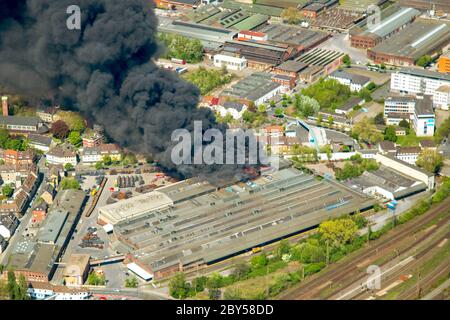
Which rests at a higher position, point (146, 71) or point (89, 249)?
point (146, 71)

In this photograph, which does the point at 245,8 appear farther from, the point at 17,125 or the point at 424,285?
the point at 424,285

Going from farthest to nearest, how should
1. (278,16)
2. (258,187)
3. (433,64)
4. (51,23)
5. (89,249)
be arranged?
(278,16) < (433,64) < (51,23) < (258,187) < (89,249)

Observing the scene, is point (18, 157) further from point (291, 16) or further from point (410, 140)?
point (291, 16)

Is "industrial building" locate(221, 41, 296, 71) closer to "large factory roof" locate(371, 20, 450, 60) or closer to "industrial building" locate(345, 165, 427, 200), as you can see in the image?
"large factory roof" locate(371, 20, 450, 60)

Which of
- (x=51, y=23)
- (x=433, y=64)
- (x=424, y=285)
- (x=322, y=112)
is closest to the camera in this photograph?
(x=424, y=285)

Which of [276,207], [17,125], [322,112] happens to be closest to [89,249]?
[276,207]

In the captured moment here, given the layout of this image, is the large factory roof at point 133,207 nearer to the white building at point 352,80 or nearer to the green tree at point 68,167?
the green tree at point 68,167

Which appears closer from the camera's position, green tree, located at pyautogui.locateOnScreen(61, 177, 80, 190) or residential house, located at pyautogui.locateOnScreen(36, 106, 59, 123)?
green tree, located at pyautogui.locateOnScreen(61, 177, 80, 190)

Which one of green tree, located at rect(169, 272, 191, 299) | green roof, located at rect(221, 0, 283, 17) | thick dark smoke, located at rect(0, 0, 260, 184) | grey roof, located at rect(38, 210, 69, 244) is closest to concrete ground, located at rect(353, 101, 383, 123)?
thick dark smoke, located at rect(0, 0, 260, 184)
